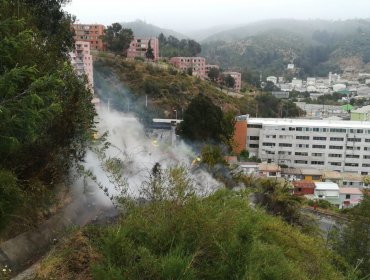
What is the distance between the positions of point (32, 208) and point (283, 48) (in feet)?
515

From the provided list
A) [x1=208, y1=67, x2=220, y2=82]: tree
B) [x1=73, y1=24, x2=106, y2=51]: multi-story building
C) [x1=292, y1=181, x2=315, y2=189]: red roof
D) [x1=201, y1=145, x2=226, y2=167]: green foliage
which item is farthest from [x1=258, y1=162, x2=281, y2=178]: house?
[x1=208, y1=67, x2=220, y2=82]: tree

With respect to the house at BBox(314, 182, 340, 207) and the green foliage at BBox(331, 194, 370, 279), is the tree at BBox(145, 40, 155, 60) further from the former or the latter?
the green foliage at BBox(331, 194, 370, 279)

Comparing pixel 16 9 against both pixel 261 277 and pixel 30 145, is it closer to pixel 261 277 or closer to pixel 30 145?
pixel 30 145

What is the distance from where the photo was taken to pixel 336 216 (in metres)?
18.0

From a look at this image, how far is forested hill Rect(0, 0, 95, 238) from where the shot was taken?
14.6 ft

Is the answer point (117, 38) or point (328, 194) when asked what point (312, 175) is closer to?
point (328, 194)

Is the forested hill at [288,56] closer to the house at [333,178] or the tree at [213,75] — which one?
the tree at [213,75]

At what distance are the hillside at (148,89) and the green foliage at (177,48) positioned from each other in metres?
19.0

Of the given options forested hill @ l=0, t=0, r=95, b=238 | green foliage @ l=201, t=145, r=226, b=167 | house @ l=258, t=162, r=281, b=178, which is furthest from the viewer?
house @ l=258, t=162, r=281, b=178

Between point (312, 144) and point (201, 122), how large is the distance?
12.0 metres

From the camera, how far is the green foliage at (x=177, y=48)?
216 feet

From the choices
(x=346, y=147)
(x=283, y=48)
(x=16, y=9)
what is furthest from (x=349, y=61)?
(x=16, y=9)

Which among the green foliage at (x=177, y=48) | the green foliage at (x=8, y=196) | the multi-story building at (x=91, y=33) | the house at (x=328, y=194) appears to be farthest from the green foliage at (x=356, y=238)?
the green foliage at (x=177, y=48)

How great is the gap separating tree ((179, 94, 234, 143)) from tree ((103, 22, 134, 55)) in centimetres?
3129
